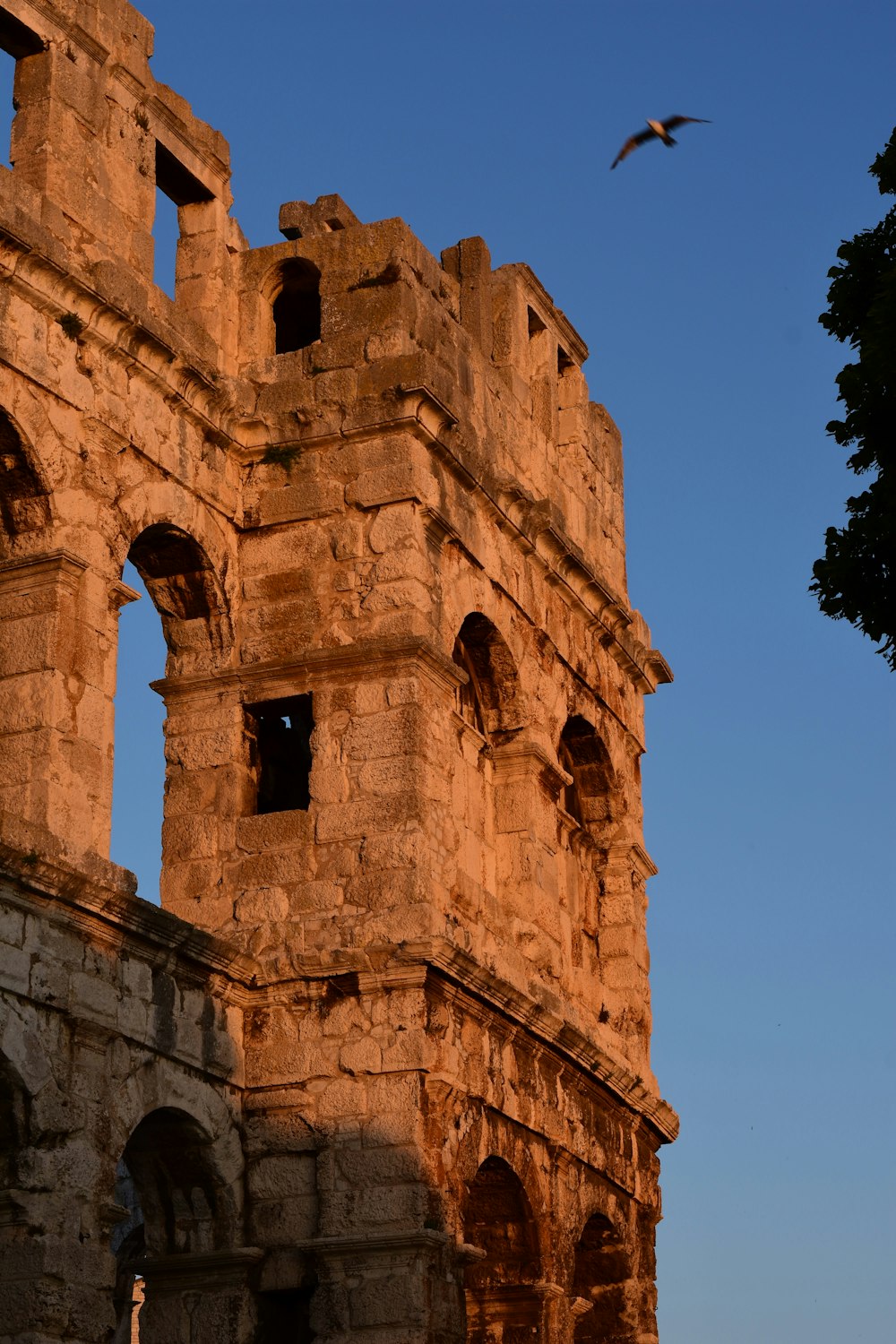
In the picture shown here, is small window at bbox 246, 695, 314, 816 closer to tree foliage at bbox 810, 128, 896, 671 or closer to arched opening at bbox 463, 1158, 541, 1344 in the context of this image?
arched opening at bbox 463, 1158, 541, 1344

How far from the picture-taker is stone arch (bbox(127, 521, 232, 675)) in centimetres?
1497

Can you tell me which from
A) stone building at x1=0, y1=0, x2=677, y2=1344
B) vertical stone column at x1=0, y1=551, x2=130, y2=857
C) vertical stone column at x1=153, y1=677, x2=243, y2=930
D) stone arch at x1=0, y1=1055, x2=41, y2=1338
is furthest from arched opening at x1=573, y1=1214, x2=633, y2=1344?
stone arch at x1=0, y1=1055, x2=41, y2=1338

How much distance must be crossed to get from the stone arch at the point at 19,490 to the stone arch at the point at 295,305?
120 inches

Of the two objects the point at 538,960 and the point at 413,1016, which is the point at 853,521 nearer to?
the point at 413,1016

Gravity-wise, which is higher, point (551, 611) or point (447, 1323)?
point (551, 611)

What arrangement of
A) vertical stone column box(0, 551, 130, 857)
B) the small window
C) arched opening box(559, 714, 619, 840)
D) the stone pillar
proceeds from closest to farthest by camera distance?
vertical stone column box(0, 551, 130, 857) < the small window < the stone pillar < arched opening box(559, 714, 619, 840)

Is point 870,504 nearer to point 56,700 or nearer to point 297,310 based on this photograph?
point 56,700

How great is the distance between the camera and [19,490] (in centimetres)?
1345

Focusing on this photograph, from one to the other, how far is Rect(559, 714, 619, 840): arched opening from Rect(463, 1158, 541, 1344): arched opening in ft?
12.4

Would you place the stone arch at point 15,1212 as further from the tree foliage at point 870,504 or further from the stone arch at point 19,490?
the tree foliage at point 870,504

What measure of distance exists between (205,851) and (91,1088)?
8.09ft

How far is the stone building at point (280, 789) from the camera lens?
13.0m

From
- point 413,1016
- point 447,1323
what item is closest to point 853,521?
point 413,1016

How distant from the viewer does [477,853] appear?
15703 mm
